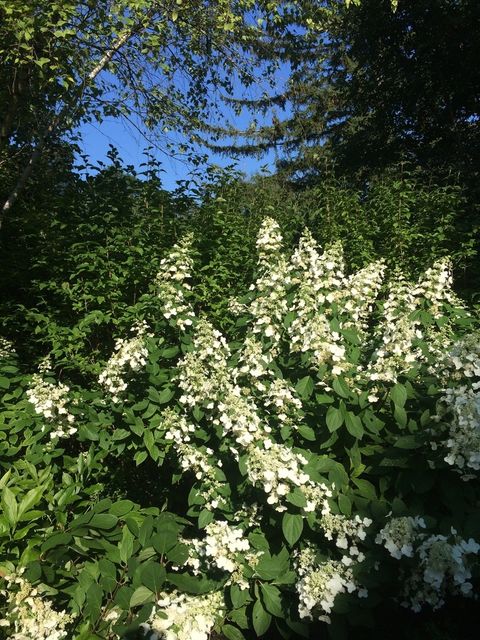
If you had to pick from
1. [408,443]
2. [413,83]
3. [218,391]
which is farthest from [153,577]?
[413,83]

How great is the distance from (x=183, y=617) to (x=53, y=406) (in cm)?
135

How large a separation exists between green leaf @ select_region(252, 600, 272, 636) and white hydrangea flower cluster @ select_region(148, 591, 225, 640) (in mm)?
188

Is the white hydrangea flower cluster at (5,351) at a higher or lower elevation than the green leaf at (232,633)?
higher

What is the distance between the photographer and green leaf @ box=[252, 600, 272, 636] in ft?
6.66

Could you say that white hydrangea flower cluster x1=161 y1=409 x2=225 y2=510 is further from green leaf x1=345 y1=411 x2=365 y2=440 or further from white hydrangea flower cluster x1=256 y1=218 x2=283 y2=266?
white hydrangea flower cluster x1=256 y1=218 x2=283 y2=266

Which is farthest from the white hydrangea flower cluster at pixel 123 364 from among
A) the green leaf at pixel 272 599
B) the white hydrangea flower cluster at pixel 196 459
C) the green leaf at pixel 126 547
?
the green leaf at pixel 272 599

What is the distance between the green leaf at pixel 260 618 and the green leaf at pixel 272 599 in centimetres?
4

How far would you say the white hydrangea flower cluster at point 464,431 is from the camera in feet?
5.53

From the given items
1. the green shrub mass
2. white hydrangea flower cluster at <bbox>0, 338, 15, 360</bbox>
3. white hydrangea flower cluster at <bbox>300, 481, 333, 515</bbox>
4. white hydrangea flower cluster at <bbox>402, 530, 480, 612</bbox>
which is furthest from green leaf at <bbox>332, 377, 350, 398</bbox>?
white hydrangea flower cluster at <bbox>0, 338, 15, 360</bbox>

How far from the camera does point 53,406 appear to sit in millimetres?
2631

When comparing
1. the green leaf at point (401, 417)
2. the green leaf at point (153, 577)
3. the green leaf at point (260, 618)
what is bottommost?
the green leaf at point (260, 618)

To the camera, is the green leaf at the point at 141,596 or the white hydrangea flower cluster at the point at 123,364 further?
the white hydrangea flower cluster at the point at 123,364

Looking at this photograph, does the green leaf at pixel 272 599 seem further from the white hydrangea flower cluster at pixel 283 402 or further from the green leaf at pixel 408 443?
the green leaf at pixel 408 443

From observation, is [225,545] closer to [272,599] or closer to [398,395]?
[272,599]
